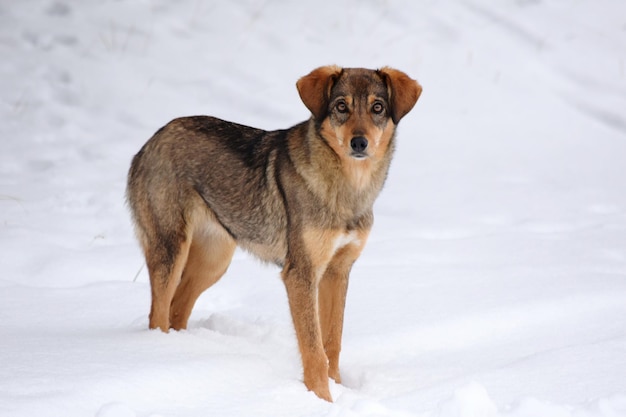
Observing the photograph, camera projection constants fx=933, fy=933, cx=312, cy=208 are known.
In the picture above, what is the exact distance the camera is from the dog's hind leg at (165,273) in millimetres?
5734

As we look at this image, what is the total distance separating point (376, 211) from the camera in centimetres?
915

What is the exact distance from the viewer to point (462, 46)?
1305cm

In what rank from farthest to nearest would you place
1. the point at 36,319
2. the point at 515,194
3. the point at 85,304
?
the point at 515,194 → the point at 85,304 → the point at 36,319

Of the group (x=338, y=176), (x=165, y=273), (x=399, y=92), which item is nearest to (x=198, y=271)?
(x=165, y=273)

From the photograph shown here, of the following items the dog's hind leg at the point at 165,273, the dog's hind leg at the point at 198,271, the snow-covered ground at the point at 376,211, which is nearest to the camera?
the snow-covered ground at the point at 376,211

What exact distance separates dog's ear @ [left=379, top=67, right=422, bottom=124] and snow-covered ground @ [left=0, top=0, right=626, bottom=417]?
147cm

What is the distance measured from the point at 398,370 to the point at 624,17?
1027 centimetres

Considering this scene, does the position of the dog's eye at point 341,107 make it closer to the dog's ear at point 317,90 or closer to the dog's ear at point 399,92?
the dog's ear at point 317,90

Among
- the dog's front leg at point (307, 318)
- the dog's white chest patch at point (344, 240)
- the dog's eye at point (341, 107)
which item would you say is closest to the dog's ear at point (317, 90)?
the dog's eye at point (341, 107)

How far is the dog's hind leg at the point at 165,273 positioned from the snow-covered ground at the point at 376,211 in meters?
0.16

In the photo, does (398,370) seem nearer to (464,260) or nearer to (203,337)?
(203,337)

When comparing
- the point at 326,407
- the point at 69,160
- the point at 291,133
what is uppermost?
the point at 291,133

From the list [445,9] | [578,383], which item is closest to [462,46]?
[445,9]

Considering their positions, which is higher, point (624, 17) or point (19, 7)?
point (624, 17)
